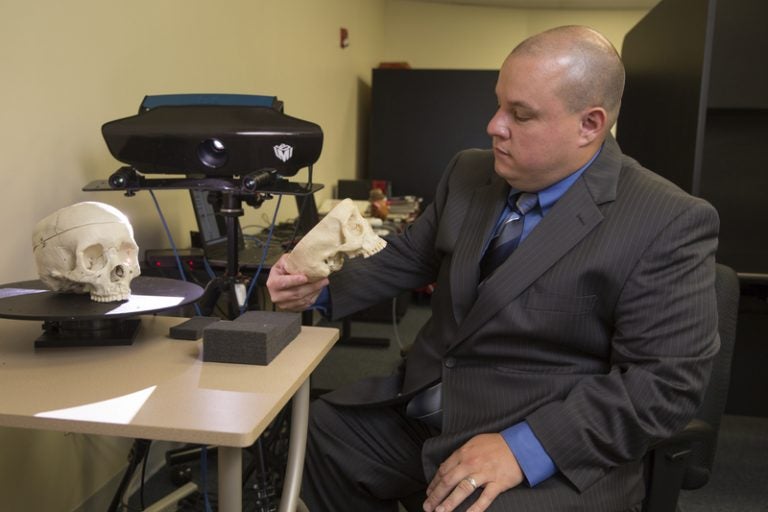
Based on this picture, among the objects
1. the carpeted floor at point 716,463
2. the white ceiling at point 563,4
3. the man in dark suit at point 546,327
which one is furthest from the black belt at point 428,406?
the white ceiling at point 563,4

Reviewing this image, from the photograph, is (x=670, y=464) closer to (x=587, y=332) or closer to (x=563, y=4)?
(x=587, y=332)

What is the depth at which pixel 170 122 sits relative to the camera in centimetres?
130

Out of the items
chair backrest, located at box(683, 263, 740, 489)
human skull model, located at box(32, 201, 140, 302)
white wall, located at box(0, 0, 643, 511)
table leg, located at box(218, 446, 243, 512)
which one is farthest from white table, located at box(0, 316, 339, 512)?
chair backrest, located at box(683, 263, 740, 489)

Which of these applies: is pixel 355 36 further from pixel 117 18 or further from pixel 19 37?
pixel 19 37

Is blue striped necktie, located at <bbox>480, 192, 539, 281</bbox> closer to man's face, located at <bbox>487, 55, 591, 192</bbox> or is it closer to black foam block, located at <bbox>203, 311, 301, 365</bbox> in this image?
man's face, located at <bbox>487, 55, 591, 192</bbox>

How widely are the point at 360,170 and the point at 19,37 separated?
160 inches

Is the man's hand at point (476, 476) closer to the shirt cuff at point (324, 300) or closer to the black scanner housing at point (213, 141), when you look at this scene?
the shirt cuff at point (324, 300)

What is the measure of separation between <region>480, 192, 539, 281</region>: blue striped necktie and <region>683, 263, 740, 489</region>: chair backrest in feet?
1.33

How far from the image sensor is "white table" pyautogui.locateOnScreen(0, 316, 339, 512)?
0.81 m

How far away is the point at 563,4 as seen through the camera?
19.7 ft

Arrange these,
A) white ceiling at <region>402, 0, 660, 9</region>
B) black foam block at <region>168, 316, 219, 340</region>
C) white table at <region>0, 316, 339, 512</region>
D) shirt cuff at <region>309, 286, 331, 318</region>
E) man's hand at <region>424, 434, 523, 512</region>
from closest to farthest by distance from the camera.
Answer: white table at <region>0, 316, 339, 512</region> → man's hand at <region>424, 434, 523, 512</region> → black foam block at <region>168, 316, 219, 340</region> → shirt cuff at <region>309, 286, 331, 318</region> → white ceiling at <region>402, 0, 660, 9</region>

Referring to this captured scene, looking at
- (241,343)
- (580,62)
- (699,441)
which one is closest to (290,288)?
(241,343)

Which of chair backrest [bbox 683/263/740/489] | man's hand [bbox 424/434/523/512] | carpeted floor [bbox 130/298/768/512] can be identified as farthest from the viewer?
carpeted floor [bbox 130/298/768/512]

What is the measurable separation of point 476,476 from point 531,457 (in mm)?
103
